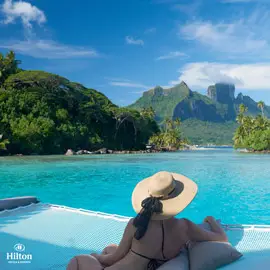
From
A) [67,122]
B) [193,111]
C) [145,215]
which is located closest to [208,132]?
[193,111]

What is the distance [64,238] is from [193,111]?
175m

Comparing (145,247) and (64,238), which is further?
(64,238)

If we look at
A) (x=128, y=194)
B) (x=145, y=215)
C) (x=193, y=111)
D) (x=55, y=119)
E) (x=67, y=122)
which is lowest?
(x=128, y=194)

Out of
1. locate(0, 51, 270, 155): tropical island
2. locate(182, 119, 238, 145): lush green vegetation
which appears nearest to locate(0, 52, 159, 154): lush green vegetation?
locate(0, 51, 270, 155): tropical island

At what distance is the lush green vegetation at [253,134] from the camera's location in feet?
163

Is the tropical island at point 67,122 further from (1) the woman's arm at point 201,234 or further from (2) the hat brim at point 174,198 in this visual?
(2) the hat brim at point 174,198

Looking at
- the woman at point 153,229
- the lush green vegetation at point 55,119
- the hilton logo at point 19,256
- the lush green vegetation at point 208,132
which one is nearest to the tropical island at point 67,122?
the lush green vegetation at point 55,119

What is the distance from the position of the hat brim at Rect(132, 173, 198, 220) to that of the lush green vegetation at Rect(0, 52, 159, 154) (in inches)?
1483

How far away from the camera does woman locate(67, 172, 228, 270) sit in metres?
2.30

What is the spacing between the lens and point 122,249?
2.43 metres

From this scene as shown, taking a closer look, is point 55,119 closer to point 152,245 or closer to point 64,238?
point 64,238

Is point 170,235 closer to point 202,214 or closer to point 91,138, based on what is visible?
point 202,214

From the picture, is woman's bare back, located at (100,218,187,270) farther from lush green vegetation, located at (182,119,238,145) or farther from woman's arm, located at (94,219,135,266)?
lush green vegetation, located at (182,119,238,145)

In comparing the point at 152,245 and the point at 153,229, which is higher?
the point at 153,229
